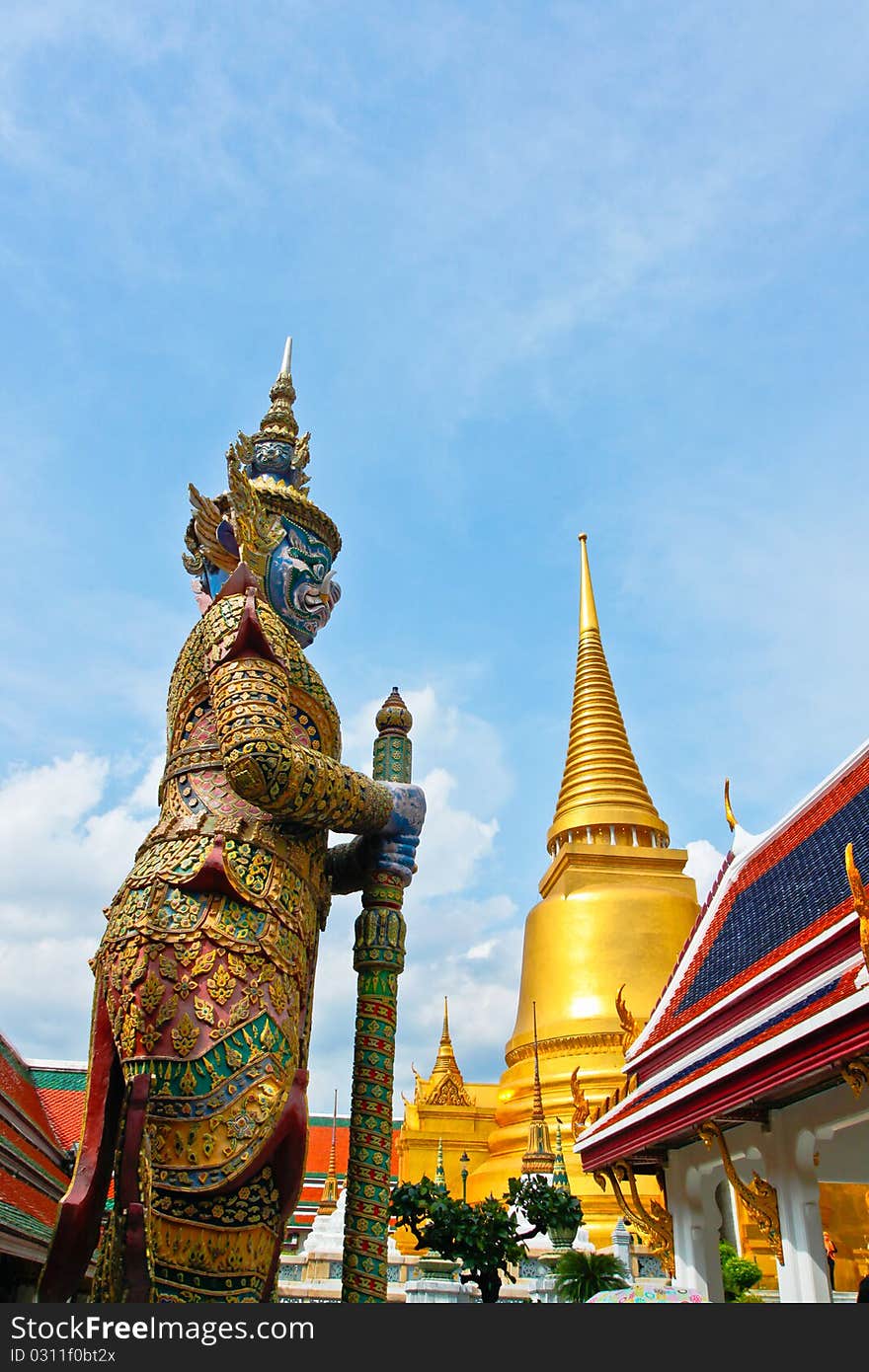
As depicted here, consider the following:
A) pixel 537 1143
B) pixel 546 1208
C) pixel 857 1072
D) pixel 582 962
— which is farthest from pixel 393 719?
pixel 582 962

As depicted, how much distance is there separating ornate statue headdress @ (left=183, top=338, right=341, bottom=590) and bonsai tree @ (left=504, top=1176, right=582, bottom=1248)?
32.8 ft

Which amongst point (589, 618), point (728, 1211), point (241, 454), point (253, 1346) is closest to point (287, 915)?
point (253, 1346)

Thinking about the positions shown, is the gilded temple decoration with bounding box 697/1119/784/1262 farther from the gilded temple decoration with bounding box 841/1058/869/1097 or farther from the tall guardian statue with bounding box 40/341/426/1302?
the tall guardian statue with bounding box 40/341/426/1302

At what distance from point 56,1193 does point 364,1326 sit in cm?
711

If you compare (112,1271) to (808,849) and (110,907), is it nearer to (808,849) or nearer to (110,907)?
(110,907)

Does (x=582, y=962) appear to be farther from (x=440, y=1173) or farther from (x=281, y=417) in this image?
(x=281, y=417)

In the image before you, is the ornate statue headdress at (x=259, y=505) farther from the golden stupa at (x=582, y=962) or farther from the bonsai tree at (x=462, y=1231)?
the golden stupa at (x=582, y=962)

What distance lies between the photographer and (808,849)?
27.6 feet

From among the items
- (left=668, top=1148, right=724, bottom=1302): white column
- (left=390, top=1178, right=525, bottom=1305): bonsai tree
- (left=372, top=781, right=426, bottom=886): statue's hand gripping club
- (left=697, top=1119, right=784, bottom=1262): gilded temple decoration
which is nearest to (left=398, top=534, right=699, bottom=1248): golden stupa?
(left=390, top=1178, right=525, bottom=1305): bonsai tree

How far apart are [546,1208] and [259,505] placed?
417 inches

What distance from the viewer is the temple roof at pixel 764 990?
504 cm

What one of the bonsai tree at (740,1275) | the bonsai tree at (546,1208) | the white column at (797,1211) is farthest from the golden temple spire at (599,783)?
the white column at (797,1211)

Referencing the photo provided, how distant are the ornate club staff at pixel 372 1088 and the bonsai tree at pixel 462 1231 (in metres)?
7.40

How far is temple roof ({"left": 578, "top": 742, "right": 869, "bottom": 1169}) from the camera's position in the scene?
16.5ft
